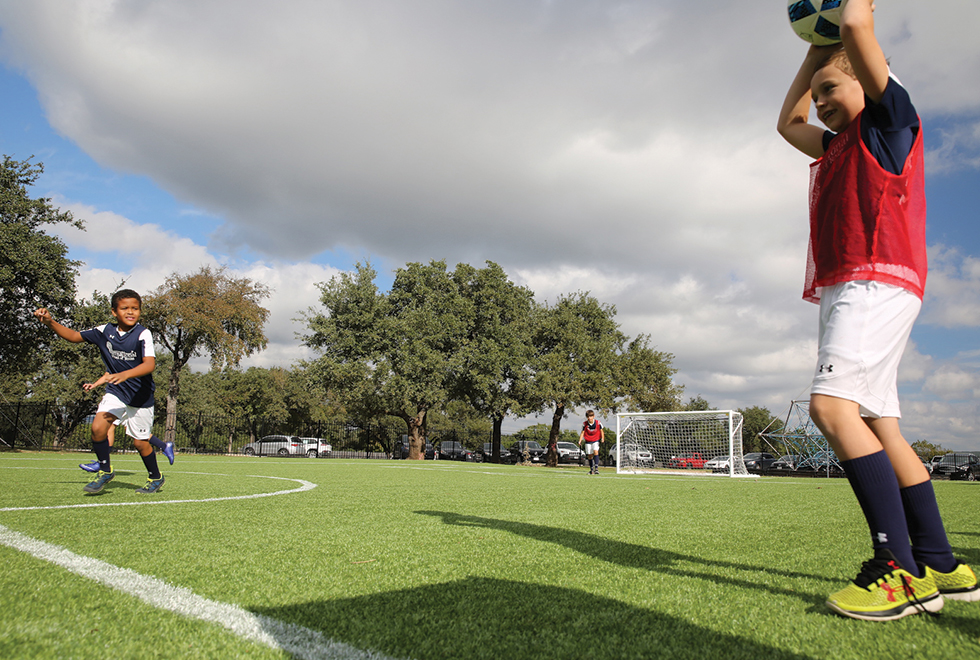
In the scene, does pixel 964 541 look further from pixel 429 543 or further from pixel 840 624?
pixel 429 543

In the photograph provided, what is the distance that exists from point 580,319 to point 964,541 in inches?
1363

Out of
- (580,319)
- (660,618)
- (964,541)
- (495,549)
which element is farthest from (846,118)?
(580,319)

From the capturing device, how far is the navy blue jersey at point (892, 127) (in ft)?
7.33

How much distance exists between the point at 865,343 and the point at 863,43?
3.74ft

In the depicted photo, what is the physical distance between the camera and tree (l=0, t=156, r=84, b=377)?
20.7 m

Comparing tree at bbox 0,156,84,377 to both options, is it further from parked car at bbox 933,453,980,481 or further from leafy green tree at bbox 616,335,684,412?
parked car at bbox 933,453,980,481

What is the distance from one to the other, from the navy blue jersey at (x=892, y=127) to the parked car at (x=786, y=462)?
35.6m

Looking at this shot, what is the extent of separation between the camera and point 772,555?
10.4ft

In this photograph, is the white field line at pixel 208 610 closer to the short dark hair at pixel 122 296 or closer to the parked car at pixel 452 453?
the short dark hair at pixel 122 296

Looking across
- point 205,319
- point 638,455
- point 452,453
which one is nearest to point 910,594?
point 638,455

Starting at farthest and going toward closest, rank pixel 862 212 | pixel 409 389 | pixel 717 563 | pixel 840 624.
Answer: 1. pixel 409 389
2. pixel 717 563
3. pixel 862 212
4. pixel 840 624

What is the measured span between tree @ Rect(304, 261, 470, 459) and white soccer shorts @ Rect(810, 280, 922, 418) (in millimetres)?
29811

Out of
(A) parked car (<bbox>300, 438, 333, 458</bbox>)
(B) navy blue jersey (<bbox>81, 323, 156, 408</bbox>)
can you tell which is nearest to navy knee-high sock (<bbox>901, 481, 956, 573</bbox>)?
(B) navy blue jersey (<bbox>81, 323, 156, 408</bbox>)

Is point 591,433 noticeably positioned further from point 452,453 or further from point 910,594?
point 452,453
